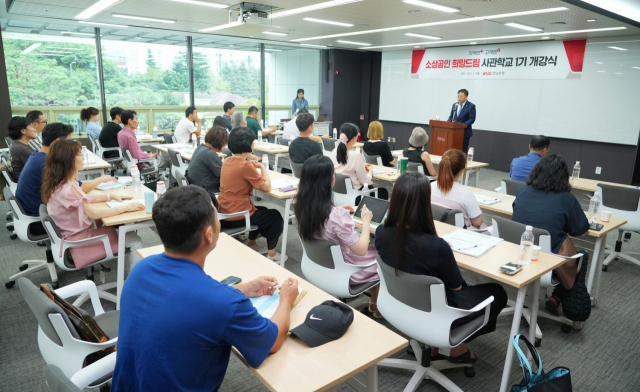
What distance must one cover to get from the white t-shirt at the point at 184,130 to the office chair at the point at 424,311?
587 centimetres

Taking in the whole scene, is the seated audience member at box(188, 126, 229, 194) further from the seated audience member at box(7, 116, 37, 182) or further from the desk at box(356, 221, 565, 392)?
the desk at box(356, 221, 565, 392)

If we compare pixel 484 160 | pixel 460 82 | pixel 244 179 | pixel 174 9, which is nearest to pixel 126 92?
pixel 174 9

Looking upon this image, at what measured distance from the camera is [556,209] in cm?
291

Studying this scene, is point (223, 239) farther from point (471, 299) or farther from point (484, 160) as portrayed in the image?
point (484, 160)

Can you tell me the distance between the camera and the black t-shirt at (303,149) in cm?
530

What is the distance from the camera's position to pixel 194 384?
1335 millimetres

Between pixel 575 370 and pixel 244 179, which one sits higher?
pixel 244 179

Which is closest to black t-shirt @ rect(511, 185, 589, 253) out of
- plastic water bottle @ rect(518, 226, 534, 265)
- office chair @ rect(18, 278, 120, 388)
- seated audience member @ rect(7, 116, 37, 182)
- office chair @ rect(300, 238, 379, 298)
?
plastic water bottle @ rect(518, 226, 534, 265)

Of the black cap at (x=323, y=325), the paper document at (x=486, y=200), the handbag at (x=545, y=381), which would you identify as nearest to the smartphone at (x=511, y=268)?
the handbag at (x=545, y=381)

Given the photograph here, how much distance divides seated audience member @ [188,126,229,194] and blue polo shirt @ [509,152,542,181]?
3267 millimetres

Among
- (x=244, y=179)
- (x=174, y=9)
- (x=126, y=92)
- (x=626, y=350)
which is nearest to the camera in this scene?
(x=626, y=350)

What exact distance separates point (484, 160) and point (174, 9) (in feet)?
25.5

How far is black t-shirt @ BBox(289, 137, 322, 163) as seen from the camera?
5305mm

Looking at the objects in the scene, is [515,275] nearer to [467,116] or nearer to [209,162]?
[209,162]
